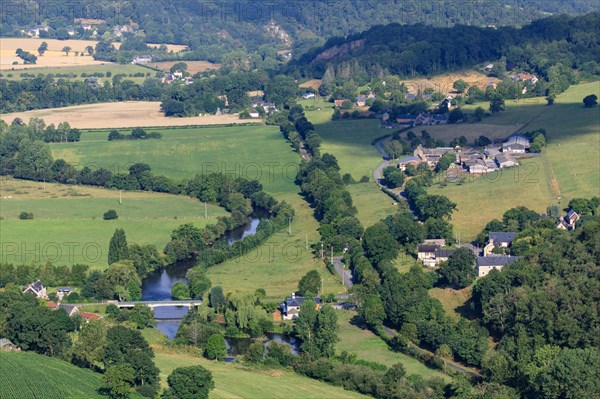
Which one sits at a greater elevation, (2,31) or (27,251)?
(2,31)

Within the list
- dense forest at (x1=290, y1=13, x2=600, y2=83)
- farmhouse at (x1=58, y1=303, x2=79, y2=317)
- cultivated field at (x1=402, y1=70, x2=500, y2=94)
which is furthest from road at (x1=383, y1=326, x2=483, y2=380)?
dense forest at (x1=290, y1=13, x2=600, y2=83)

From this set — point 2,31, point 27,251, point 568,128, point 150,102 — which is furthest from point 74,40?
point 27,251

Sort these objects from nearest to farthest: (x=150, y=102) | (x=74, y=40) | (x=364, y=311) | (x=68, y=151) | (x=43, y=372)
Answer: (x=43, y=372) < (x=364, y=311) < (x=68, y=151) < (x=150, y=102) < (x=74, y=40)

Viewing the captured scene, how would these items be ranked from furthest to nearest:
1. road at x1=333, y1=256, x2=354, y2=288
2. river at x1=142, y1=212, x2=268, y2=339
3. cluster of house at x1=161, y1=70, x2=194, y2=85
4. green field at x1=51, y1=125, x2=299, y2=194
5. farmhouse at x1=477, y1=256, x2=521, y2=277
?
cluster of house at x1=161, y1=70, x2=194, y2=85
green field at x1=51, y1=125, x2=299, y2=194
road at x1=333, y1=256, x2=354, y2=288
farmhouse at x1=477, y1=256, x2=521, y2=277
river at x1=142, y1=212, x2=268, y2=339

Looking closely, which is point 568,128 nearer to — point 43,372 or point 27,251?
point 27,251

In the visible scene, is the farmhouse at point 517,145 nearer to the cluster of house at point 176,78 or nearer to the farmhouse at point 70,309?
the farmhouse at point 70,309

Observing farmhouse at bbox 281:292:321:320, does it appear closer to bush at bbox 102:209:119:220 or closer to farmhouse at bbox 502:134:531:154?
bush at bbox 102:209:119:220
